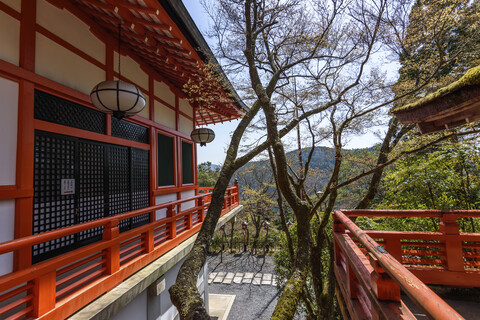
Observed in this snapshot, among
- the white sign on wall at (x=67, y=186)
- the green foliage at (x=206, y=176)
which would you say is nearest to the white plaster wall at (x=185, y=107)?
the white sign on wall at (x=67, y=186)

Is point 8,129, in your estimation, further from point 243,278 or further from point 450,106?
point 243,278

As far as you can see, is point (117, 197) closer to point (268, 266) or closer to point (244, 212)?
point (268, 266)

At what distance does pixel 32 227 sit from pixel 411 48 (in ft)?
27.2

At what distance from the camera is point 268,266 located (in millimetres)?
14070

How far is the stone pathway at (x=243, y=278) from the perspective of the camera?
11.7 metres

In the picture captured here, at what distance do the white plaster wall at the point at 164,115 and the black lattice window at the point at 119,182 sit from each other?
56.1 inches

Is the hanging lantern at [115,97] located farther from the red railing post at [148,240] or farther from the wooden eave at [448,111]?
the wooden eave at [448,111]

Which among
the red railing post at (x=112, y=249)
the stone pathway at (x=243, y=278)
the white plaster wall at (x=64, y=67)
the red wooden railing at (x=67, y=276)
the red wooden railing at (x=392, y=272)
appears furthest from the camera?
the stone pathway at (x=243, y=278)

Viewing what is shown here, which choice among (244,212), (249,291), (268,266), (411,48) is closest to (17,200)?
(411,48)

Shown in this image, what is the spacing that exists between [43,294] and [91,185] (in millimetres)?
2030

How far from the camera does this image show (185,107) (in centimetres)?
745

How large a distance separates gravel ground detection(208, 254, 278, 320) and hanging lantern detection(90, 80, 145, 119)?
352 inches

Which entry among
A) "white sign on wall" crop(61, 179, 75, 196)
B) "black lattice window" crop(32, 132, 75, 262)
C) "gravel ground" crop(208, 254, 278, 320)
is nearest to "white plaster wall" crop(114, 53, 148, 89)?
"black lattice window" crop(32, 132, 75, 262)

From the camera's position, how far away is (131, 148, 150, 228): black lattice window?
4.86 m
